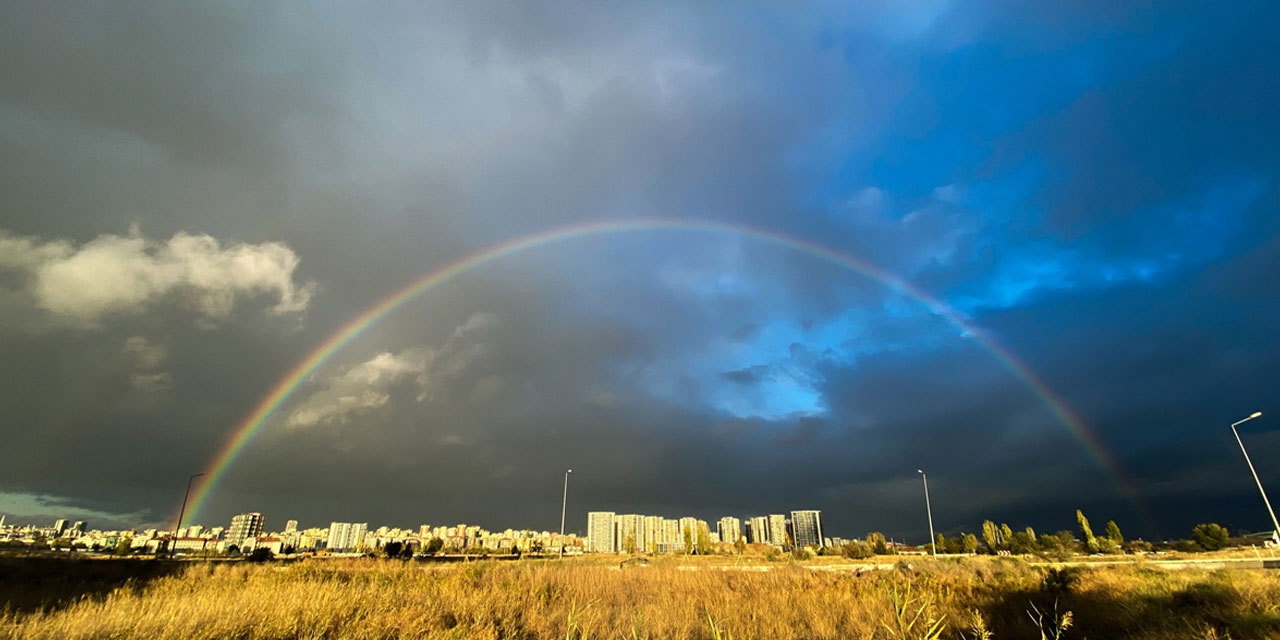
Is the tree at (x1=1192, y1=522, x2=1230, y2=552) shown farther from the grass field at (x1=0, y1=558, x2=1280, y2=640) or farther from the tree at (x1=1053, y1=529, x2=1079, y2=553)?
the grass field at (x1=0, y1=558, x2=1280, y2=640)

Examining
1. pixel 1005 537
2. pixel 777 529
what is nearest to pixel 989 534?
pixel 1005 537

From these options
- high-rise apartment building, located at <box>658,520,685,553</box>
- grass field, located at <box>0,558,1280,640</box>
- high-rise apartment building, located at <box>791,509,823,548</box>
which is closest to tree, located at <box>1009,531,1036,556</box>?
grass field, located at <box>0,558,1280,640</box>

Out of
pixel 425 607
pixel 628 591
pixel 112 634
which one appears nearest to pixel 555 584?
pixel 628 591

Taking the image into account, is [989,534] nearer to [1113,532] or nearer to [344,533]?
[1113,532]

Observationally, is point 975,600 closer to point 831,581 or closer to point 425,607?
point 831,581

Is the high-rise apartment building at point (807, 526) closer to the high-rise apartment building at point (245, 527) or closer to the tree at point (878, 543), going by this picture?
the tree at point (878, 543)

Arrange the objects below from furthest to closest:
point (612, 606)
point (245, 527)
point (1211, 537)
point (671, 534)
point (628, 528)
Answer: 1. point (671, 534)
2. point (628, 528)
3. point (245, 527)
4. point (1211, 537)
5. point (612, 606)
